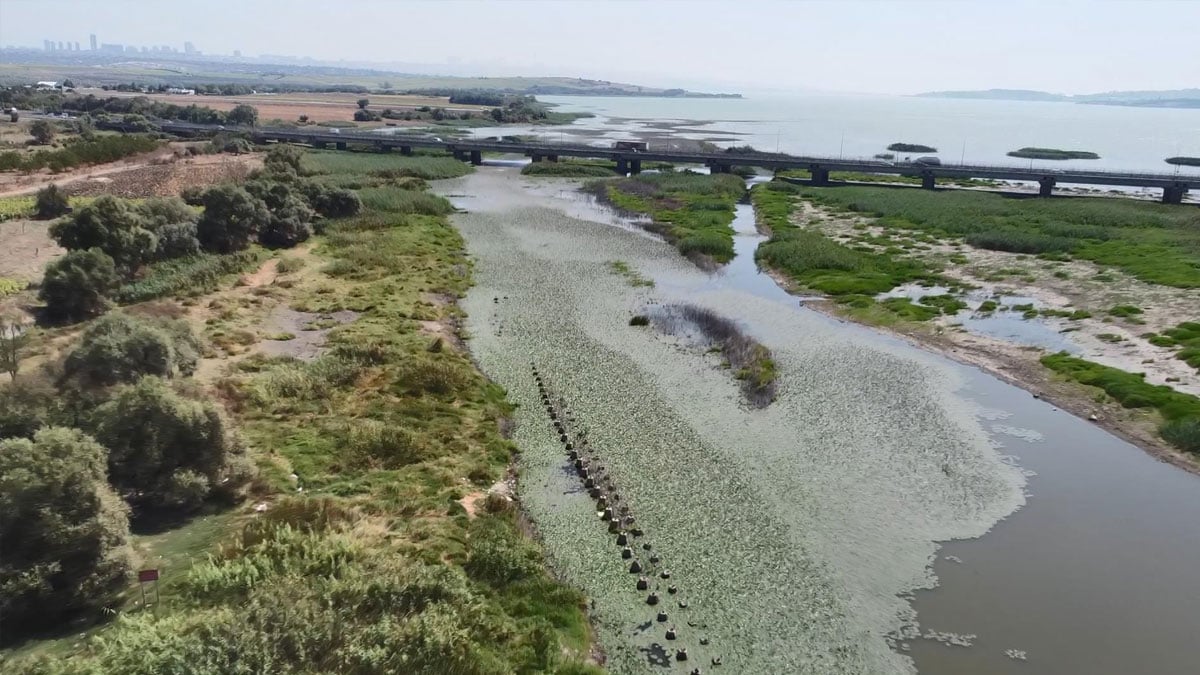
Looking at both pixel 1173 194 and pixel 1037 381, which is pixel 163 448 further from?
pixel 1173 194

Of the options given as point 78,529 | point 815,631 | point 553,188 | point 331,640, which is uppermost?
point 553,188

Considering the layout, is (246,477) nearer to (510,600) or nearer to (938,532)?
(510,600)

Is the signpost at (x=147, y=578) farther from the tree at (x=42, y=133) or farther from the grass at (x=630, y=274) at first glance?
the tree at (x=42, y=133)

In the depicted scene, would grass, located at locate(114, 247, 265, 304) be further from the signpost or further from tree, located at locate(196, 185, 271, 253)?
the signpost

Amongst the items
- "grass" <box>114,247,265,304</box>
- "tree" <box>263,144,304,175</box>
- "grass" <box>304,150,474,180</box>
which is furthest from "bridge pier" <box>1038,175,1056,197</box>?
"tree" <box>263,144,304,175</box>

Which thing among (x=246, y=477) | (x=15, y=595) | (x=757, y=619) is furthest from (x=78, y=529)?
(x=757, y=619)

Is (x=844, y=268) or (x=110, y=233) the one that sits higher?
(x=110, y=233)

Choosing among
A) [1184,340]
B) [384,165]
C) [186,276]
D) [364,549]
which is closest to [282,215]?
[186,276]

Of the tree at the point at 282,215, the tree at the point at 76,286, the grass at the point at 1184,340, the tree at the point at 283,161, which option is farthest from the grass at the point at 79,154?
the grass at the point at 1184,340
